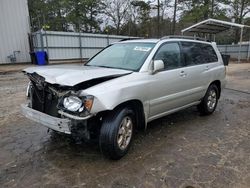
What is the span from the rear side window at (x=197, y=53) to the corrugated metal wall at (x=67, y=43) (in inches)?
581

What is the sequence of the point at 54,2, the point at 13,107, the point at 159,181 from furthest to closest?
the point at 54,2, the point at 13,107, the point at 159,181

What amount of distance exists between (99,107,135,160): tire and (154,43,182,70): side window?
3.99 ft

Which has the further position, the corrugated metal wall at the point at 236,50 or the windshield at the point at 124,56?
the corrugated metal wall at the point at 236,50

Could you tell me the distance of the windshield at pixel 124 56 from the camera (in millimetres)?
4012

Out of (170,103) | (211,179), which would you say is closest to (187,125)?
(170,103)

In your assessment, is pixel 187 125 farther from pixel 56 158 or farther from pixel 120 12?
pixel 120 12

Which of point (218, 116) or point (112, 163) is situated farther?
point (218, 116)

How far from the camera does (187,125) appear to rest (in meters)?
5.02

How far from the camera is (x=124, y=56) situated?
14.2 ft

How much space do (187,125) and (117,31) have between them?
28.4m

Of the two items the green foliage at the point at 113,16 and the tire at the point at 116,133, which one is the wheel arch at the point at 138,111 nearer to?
the tire at the point at 116,133

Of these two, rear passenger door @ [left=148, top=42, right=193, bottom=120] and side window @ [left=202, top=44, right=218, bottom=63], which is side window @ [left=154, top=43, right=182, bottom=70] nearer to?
rear passenger door @ [left=148, top=42, right=193, bottom=120]

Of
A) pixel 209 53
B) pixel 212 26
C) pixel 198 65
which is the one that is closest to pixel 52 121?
pixel 198 65

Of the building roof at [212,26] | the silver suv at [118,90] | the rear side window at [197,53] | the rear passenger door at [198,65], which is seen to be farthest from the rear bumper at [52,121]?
the building roof at [212,26]
